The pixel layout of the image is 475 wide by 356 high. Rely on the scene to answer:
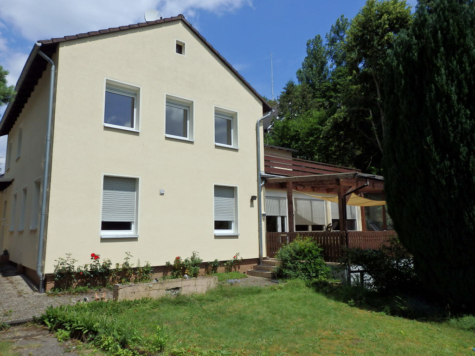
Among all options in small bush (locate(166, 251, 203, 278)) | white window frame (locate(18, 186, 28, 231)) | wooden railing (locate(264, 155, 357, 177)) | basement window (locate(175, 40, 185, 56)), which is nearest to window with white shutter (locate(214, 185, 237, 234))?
small bush (locate(166, 251, 203, 278))

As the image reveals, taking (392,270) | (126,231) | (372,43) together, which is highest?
(372,43)

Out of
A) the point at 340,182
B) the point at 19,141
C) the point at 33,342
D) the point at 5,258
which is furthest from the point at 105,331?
the point at 19,141

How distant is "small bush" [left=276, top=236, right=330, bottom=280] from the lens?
444 inches

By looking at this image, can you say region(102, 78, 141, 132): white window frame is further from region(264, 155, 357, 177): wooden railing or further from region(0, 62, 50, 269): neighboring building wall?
region(264, 155, 357, 177): wooden railing

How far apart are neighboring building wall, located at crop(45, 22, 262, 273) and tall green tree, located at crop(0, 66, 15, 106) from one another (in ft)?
5.09

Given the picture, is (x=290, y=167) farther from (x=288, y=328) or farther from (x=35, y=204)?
(x=288, y=328)

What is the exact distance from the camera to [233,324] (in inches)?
259

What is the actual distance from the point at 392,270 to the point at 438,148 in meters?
3.20

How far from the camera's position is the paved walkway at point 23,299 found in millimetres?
7164

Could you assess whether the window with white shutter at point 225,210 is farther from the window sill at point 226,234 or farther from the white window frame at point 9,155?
the white window frame at point 9,155

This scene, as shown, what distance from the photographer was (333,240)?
480 inches

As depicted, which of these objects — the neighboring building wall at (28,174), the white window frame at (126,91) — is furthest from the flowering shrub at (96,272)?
the white window frame at (126,91)

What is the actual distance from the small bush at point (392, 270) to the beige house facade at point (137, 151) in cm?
525

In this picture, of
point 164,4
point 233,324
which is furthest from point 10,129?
point 233,324
